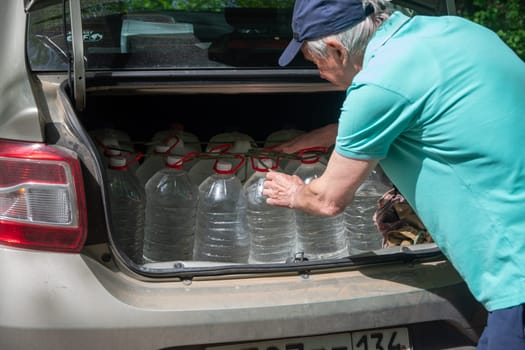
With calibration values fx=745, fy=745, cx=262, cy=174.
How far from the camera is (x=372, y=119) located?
1.86 metres

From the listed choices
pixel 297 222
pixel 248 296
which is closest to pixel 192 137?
pixel 297 222

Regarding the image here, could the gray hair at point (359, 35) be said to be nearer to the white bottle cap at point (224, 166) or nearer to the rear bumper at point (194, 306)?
the rear bumper at point (194, 306)

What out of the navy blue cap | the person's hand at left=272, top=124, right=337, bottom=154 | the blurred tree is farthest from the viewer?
the blurred tree

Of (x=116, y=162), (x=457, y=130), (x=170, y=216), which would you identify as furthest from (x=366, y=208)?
(x=457, y=130)

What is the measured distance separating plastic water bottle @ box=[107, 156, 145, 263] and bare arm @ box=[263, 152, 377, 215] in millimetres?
712

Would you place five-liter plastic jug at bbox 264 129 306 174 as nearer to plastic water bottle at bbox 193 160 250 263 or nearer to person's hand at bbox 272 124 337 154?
person's hand at bbox 272 124 337 154

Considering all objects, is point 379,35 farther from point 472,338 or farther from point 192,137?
point 192,137

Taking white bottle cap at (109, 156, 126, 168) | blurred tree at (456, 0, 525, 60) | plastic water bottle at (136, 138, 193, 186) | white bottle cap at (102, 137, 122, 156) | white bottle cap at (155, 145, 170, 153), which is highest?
white bottle cap at (102, 137, 122, 156)

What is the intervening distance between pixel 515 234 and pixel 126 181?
149cm

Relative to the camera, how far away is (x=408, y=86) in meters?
1.83

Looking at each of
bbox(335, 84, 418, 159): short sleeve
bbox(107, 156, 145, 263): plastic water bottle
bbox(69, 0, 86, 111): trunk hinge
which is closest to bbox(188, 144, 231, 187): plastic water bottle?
bbox(107, 156, 145, 263): plastic water bottle

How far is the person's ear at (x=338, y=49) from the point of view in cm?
199

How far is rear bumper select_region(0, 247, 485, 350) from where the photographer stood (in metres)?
1.91

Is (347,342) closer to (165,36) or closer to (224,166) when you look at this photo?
(224,166)
